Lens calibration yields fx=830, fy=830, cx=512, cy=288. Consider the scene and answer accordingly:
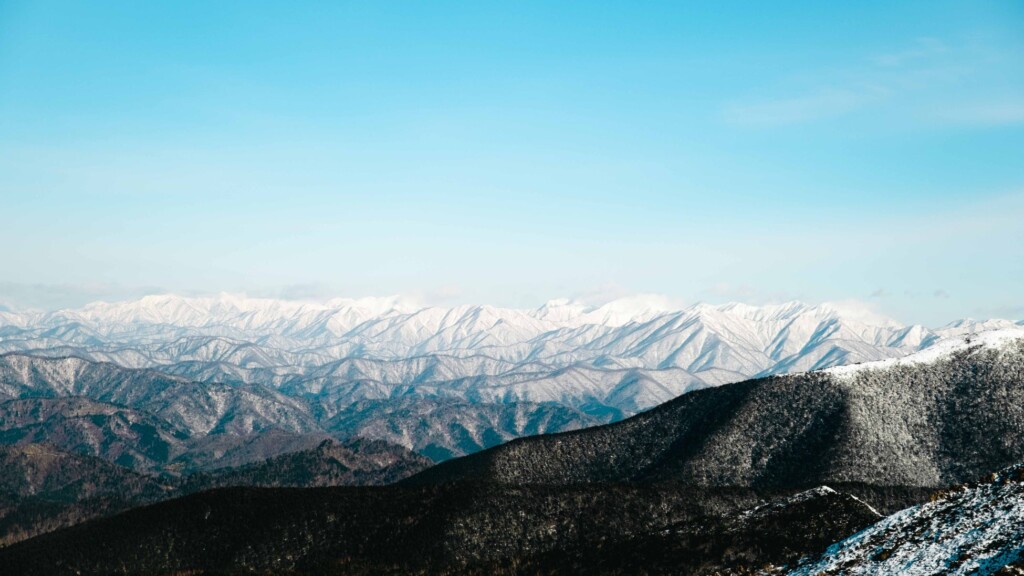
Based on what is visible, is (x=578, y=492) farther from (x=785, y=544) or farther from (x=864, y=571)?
(x=864, y=571)

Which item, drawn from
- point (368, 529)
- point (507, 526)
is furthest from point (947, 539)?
point (368, 529)

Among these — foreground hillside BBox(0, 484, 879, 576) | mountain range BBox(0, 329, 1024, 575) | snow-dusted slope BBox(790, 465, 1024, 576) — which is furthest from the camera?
foreground hillside BBox(0, 484, 879, 576)

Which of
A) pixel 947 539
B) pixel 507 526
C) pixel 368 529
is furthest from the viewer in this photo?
pixel 368 529

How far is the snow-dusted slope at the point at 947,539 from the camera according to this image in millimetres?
58125

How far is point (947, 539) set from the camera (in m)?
63.0

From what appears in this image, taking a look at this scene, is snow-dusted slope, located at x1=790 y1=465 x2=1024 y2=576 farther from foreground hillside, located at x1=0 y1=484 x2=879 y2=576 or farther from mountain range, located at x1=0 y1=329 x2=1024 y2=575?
foreground hillside, located at x1=0 y1=484 x2=879 y2=576

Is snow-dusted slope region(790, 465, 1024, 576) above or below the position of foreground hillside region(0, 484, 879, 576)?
above

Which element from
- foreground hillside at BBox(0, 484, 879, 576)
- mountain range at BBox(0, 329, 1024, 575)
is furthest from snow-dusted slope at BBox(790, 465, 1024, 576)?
foreground hillside at BBox(0, 484, 879, 576)

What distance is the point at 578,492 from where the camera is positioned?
162750mm

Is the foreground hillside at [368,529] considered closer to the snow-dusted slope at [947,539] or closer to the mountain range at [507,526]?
the mountain range at [507,526]

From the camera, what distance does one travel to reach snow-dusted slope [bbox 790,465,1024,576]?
Result: 58125mm

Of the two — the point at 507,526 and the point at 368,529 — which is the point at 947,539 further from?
the point at 368,529

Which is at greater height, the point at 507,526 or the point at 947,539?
the point at 947,539

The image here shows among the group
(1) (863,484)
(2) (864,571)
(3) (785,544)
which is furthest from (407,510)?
(2) (864,571)
